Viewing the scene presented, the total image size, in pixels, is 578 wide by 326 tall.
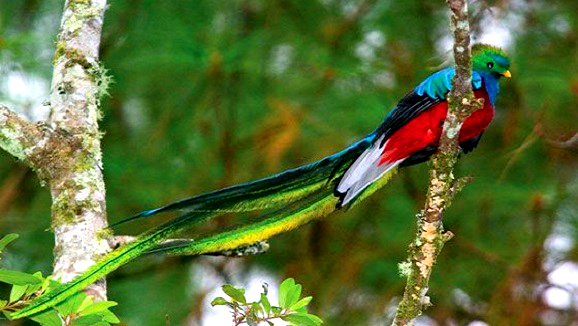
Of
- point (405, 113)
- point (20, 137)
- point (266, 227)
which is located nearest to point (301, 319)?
point (266, 227)

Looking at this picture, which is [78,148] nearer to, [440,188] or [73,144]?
[73,144]

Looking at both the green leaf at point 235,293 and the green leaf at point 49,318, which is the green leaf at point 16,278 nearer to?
the green leaf at point 49,318

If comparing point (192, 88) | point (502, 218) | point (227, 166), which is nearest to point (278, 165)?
point (227, 166)

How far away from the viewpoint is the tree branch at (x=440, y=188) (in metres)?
1.73

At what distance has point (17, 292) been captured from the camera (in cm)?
163

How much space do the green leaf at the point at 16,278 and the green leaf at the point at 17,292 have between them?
0.11 metres

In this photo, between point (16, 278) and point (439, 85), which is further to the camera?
point (439, 85)

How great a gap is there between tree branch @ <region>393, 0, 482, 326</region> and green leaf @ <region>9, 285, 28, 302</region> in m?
0.64

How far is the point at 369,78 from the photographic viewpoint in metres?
3.10

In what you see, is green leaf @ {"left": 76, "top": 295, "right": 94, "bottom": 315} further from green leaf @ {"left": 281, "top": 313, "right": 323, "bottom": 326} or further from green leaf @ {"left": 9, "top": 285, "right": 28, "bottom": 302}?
green leaf @ {"left": 281, "top": 313, "right": 323, "bottom": 326}

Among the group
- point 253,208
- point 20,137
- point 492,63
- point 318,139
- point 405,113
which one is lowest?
point 253,208

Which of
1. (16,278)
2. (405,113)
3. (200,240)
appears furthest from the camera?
(405,113)

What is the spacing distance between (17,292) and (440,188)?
78 centimetres

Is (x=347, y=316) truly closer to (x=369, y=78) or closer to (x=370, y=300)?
(x=370, y=300)
